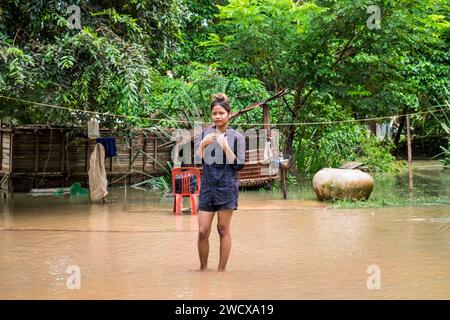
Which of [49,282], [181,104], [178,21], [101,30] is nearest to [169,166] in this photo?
[181,104]

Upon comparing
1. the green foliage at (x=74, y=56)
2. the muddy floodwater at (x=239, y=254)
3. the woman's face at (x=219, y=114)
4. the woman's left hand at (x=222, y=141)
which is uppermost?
the green foliage at (x=74, y=56)

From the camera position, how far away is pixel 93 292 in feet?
16.2

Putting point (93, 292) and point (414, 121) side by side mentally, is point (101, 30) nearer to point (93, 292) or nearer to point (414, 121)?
point (93, 292)

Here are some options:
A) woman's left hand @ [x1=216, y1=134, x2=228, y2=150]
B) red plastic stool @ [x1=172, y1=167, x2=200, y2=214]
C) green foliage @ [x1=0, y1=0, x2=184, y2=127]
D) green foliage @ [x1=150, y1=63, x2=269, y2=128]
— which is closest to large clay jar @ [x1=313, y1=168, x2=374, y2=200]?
red plastic stool @ [x1=172, y1=167, x2=200, y2=214]

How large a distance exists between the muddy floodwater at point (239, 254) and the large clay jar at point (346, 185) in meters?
0.51

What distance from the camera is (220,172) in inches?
211

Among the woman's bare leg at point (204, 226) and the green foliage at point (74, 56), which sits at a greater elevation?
the green foliage at point (74, 56)

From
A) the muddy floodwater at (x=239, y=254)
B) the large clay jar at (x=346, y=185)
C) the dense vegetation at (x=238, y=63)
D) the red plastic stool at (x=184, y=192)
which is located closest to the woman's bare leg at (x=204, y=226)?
the muddy floodwater at (x=239, y=254)

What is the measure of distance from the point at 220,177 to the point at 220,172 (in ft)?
0.16

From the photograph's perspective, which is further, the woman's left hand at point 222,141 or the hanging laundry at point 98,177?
the hanging laundry at point 98,177

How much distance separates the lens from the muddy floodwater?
5043 millimetres

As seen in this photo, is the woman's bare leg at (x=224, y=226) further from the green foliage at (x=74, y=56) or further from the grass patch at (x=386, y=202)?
the grass patch at (x=386, y=202)

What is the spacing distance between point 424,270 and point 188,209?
563 centimetres

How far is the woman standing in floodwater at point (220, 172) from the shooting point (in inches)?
210
